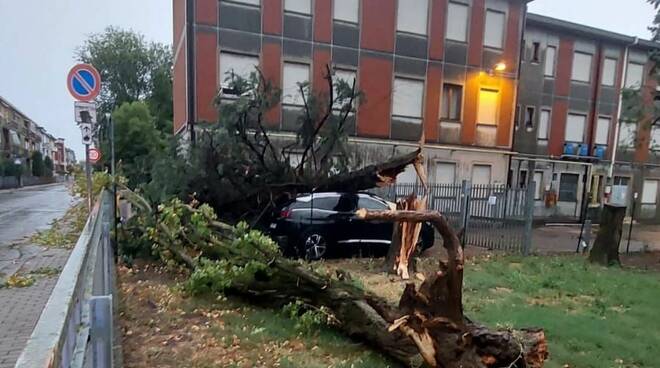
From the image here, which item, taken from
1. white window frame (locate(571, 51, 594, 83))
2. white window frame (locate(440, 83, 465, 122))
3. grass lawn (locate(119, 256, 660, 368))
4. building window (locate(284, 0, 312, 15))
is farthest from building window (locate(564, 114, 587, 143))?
grass lawn (locate(119, 256, 660, 368))

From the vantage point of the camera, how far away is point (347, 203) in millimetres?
9727

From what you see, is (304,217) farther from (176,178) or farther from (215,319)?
(215,319)

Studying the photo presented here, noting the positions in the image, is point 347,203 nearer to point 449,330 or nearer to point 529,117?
point 449,330

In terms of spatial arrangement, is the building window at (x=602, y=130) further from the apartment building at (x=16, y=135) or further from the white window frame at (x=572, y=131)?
the apartment building at (x=16, y=135)

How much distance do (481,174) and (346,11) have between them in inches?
369

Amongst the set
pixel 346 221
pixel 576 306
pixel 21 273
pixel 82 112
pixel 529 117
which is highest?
pixel 529 117

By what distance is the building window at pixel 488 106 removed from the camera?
19.0 metres

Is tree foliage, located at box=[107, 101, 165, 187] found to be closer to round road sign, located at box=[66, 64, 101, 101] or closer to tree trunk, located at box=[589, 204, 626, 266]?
round road sign, located at box=[66, 64, 101, 101]

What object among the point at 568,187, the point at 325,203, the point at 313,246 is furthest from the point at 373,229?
the point at 568,187

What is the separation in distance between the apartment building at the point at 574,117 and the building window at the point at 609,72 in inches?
2.1

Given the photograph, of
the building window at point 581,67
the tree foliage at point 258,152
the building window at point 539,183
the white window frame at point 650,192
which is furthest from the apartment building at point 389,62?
the white window frame at point 650,192

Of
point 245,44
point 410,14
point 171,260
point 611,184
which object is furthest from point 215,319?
point 611,184

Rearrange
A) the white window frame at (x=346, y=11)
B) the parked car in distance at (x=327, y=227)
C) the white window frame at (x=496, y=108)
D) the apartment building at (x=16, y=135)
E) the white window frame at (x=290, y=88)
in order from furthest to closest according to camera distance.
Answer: the apartment building at (x=16, y=135) → the white window frame at (x=496, y=108) → the white window frame at (x=346, y=11) → the white window frame at (x=290, y=88) → the parked car in distance at (x=327, y=227)

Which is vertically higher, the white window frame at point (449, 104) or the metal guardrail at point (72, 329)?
the white window frame at point (449, 104)
